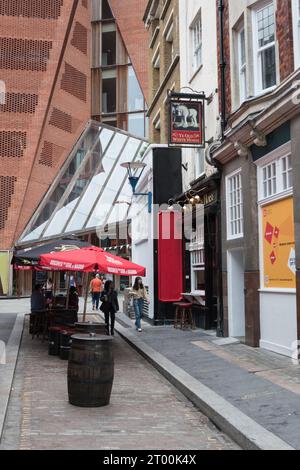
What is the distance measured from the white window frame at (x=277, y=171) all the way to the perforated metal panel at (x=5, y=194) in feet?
101

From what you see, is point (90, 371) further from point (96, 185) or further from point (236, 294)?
point (96, 185)

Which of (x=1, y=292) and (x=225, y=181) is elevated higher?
(x=225, y=181)

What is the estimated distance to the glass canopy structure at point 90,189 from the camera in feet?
134

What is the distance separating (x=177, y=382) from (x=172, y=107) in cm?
843

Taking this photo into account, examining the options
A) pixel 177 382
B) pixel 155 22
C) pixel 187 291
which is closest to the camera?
pixel 177 382

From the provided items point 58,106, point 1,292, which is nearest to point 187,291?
point 1,292

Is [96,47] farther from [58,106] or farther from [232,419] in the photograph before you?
[232,419]

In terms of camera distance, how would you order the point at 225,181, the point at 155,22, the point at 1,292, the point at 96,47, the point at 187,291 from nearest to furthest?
1. the point at 225,181
2. the point at 187,291
3. the point at 155,22
4. the point at 1,292
5. the point at 96,47

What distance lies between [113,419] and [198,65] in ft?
42.3

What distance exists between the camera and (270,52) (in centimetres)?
1193

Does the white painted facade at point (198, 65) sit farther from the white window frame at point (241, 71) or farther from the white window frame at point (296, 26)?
the white window frame at point (296, 26)

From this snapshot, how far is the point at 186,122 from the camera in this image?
Result: 49.9 feet

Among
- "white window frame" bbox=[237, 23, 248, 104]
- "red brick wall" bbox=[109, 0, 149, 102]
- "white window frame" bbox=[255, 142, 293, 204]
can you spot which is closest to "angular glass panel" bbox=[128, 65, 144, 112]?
"red brick wall" bbox=[109, 0, 149, 102]

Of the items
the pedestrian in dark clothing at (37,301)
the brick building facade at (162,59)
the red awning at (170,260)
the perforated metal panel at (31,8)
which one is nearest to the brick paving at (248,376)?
the red awning at (170,260)
